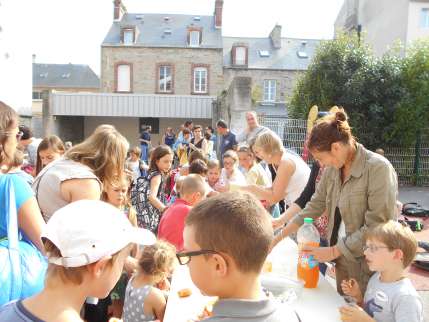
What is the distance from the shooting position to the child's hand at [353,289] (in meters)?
2.43

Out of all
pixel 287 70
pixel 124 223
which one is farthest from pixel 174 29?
pixel 124 223

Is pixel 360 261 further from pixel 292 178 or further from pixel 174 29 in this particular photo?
pixel 174 29

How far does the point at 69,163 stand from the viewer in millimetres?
2439

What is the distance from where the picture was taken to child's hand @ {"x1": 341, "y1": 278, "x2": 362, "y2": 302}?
243 centimetres

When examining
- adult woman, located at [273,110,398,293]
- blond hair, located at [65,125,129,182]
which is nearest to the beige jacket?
adult woman, located at [273,110,398,293]

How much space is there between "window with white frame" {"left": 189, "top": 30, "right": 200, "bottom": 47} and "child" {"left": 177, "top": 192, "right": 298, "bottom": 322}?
103 feet

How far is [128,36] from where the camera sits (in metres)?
31.3

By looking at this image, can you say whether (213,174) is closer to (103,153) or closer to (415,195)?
(103,153)

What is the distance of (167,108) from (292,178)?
72.1 ft

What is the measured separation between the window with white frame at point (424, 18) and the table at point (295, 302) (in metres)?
21.9

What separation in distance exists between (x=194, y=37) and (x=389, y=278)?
31.1 m

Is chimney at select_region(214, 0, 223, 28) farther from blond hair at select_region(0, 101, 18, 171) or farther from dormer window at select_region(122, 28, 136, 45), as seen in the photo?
blond hair at select_region(0, 101, 18, 171)

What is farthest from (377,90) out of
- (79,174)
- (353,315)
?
(79,174)

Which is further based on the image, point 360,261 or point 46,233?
point 360,261
